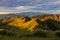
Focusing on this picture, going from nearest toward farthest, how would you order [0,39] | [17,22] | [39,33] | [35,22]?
[0,39] < [39,33] < [35,22] < [17,22]

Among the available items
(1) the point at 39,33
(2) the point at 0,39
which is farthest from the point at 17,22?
(2) the point at 0,39

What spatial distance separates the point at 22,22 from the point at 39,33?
84042 mm

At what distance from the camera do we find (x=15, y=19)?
11650 cm

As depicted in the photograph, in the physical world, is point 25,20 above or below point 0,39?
below

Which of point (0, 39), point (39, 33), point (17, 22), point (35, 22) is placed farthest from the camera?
point (17, 22)

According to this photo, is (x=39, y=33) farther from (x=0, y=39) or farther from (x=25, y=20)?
(x=25, y=20)

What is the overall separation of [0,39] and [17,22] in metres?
94.0

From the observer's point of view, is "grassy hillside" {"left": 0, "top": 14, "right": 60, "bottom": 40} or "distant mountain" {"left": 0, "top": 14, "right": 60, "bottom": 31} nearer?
"grassy hillside" {"left": 0, "top": 14, "right": 60, "bottom": 40}

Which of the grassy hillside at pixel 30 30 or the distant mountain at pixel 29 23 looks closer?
the grassy hillside at pixel 30 30

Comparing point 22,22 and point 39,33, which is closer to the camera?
point 39,33

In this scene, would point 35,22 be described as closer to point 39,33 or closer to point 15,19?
point 15,19

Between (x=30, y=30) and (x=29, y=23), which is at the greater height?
(x=30, y=30)

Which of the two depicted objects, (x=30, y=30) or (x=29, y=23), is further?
(x=29, y=23)

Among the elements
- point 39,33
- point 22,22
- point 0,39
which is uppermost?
point 0,39
